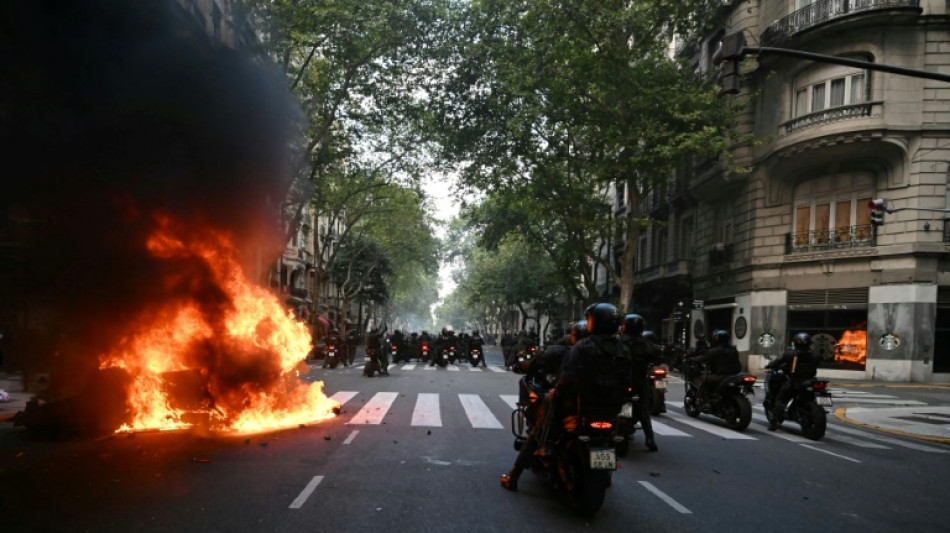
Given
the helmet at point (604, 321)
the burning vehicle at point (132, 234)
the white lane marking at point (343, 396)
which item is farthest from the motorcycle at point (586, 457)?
the white lane marking at point (343, 396)

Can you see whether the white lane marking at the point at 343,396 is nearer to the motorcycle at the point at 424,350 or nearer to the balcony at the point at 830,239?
the motorcycle at the point at 424,350

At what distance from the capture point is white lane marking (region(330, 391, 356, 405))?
44.5 feet

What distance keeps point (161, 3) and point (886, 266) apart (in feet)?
75.1

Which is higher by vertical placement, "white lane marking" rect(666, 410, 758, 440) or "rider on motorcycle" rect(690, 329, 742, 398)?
"rider on motorcycle" rect(690, 329, 742, 398)

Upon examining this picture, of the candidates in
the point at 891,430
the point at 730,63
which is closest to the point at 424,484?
the point at 730,63

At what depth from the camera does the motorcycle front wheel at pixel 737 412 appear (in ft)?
35.8

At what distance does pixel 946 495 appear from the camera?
7.04 metres

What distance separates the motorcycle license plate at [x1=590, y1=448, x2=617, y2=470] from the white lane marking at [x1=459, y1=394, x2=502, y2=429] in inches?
204

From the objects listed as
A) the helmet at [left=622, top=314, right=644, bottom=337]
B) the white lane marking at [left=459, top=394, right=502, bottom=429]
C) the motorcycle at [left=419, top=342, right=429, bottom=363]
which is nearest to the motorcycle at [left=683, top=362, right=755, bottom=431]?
the helmet at [left=622, top=314, right=644, bottom=337]

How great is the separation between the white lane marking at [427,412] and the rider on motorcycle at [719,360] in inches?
180

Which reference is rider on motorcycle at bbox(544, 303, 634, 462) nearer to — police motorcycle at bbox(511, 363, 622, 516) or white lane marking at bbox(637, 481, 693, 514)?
police motorcycle at bbox(511, 363, 622, 516)

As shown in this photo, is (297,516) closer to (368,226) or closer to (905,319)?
(905,319)

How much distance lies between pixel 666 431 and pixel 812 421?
7.42ft

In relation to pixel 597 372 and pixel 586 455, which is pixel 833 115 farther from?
pixel 586 455
